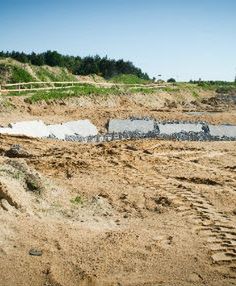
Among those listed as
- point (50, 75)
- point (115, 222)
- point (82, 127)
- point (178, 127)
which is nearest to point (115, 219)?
point (115, 222)

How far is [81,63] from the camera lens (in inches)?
2657

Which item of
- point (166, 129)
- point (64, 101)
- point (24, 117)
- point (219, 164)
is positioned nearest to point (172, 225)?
point (219, 164)

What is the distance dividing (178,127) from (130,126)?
3117mm

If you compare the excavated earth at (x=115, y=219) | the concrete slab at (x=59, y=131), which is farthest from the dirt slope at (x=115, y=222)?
the concrete slab at (x=59, y=131)

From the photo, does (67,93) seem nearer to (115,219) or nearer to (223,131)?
(223,131)

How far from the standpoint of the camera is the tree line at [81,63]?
186ft

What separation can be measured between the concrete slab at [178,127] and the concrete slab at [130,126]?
90cm

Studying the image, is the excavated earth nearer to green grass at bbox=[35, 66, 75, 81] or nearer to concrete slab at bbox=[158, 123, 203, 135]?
concrete slab at bbox=[158, 123, 203, 135]

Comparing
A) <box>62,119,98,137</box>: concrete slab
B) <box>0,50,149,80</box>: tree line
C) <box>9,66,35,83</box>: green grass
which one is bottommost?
<box>62,119,98,137</box>: concrete slab

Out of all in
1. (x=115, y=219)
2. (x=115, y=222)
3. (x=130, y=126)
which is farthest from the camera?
(x=130, y=126)

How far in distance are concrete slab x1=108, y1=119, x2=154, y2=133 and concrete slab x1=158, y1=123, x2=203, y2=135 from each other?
90 centimetres

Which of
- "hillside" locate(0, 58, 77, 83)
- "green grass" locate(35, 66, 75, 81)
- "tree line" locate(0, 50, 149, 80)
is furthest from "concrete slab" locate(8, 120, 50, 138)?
"tree line" locate(0, 50, 149, 80)

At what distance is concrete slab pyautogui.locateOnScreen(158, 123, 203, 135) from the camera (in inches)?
961

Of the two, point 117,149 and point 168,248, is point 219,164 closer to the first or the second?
point 117,149
